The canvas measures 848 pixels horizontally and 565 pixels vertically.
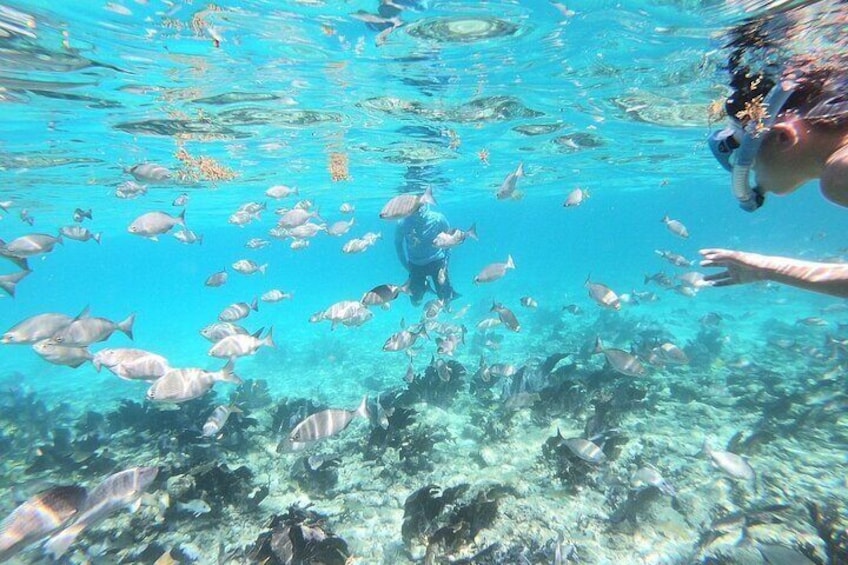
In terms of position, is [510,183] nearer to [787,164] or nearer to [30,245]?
[787,164]

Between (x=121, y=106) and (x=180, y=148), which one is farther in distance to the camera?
(x=180, y=148)

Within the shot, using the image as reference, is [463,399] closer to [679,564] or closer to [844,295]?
[679,564]

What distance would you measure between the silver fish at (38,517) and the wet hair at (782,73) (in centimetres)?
657

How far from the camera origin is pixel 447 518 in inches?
217

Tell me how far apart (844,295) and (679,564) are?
414 cm

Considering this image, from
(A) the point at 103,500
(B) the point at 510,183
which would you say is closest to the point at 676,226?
(B) the point at 510,183

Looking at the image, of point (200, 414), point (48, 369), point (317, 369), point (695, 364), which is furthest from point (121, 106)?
point (48, 369)

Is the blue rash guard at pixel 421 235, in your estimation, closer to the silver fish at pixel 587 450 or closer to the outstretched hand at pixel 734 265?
the silver fish at pixel 587 450

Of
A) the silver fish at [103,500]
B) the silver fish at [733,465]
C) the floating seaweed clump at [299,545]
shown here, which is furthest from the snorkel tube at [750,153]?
the silver fish at [103,500]

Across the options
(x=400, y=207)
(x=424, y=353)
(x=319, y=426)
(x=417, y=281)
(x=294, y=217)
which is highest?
(x=400, y=207)

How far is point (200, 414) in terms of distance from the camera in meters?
9.42

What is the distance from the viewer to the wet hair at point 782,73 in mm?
3349

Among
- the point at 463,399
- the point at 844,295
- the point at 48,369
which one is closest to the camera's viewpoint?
the point at 844,295

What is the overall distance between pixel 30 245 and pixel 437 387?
29.9 feet
